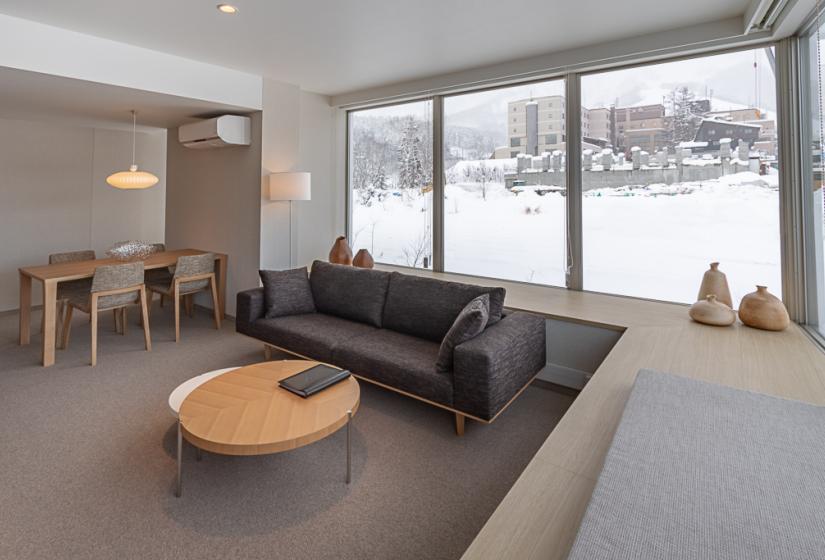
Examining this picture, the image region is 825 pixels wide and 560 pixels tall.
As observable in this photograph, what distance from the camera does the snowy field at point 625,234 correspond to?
2.92m

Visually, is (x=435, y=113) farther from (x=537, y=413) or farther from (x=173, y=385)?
(x=173, y=385)

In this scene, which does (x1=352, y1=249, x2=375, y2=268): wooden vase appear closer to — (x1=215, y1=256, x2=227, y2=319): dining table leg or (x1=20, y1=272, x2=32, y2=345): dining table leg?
(x1=215, y1=256, x2=227, y2=319): dining table leg

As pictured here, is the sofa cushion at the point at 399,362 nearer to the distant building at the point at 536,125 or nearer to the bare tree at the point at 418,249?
the bare tree at the point at 418,249

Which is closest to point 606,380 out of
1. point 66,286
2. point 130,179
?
point 130,179

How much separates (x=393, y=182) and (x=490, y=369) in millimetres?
3053

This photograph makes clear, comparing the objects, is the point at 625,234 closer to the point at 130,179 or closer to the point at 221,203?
the point at 221,203

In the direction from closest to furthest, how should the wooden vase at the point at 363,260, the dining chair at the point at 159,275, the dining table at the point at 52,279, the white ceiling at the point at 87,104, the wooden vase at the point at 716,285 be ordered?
the wooden vase at the point at 716,285 → the white ceiling at the point at 87,104 → the dining table at the point at 52,279 → the wooden vase at the point at 363,260 → the dining chair at the point at 159,275

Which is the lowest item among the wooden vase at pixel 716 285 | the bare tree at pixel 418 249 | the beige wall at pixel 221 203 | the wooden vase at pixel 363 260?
the wooden vase at pixel 716 285

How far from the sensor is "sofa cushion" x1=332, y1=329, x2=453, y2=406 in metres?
2.49

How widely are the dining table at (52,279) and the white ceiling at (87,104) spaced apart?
1.51m

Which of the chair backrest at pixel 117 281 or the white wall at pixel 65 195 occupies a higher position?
the white wall at pixel 65 195

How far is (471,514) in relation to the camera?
1.86 m

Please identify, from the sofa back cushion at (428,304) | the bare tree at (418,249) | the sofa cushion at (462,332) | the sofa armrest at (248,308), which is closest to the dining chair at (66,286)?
the sofa armrest at (248,308)

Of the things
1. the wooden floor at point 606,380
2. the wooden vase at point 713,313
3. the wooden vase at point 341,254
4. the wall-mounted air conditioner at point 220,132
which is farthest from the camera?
the wooden vase at point 341,254
